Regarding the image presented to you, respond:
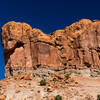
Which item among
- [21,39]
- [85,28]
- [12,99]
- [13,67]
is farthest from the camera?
[85,28]

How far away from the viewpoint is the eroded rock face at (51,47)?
→ 173 feet

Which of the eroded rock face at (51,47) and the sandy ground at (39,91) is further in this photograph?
the eroded rock face at (51,47)

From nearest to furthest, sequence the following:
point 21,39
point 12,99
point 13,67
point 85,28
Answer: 1. point 12,99
2. point 13,67
3. point 21,39
4. point 85,28

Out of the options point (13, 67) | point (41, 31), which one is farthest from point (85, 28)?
point (13, 67)

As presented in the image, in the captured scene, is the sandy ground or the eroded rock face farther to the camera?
the eroded rock face

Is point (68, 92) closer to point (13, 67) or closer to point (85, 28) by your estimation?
point (13, 67)

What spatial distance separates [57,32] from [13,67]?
56.7 ft

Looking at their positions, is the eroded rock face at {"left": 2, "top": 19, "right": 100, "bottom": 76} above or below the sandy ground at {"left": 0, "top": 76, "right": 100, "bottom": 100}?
above

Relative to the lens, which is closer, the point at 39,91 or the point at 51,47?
the point at 39,91

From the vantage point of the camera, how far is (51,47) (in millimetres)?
55250

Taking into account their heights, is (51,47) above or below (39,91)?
above

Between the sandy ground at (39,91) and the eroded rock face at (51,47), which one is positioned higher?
the eroded rock face at (51,47)

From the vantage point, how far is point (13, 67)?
50.5 m

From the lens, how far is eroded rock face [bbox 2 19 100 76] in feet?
173
